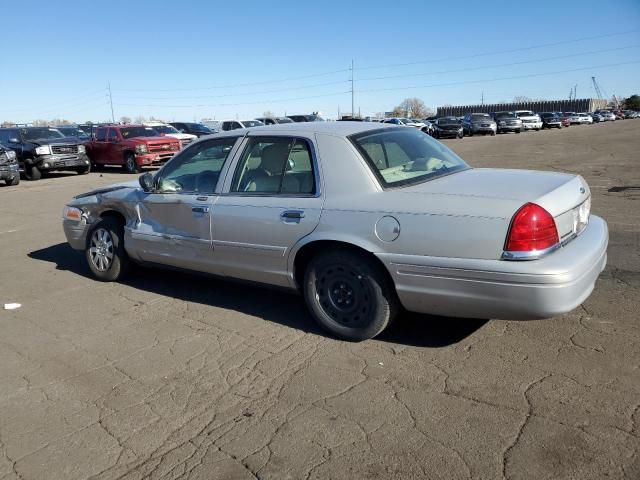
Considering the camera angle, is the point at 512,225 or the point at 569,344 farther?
the point at 569,344

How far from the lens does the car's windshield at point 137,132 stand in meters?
20.6

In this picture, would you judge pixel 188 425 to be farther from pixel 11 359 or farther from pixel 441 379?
pixel 11 359

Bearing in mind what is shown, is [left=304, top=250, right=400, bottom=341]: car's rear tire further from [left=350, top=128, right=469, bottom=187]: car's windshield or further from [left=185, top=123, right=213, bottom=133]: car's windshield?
[left=185, top=123, right=213, bottom=133]: car's windshield

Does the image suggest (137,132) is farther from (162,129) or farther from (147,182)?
(147,182)

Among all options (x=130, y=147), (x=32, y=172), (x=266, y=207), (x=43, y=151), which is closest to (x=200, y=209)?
(x=266, y=207)

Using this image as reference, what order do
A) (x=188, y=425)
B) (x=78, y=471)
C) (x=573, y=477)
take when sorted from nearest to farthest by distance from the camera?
(x=573, y=477) < (x=78, y=471) < (x=188, y=425)

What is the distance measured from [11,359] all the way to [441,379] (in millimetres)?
3158

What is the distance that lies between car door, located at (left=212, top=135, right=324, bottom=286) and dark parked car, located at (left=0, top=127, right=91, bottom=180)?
648 inches

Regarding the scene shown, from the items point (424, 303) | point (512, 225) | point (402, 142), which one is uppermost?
point (402, 142)

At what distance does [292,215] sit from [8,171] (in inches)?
622

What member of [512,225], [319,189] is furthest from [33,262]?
[512,225]

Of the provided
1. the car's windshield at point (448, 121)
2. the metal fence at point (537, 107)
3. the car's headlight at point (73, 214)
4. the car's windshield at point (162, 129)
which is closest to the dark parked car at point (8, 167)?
the car's windshield at point (162, 129)

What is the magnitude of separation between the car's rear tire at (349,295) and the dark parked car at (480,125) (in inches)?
1518

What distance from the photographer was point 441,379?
139 inches
